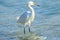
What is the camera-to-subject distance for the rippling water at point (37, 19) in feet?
27.6

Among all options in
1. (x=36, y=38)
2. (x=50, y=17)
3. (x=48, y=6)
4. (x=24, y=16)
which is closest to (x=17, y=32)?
(x=24, y=16)

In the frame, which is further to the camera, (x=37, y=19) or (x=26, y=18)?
(x=37, y=19)

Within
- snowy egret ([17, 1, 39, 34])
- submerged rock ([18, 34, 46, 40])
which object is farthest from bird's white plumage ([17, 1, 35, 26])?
submerged rock ([18, 34, 46, 40])

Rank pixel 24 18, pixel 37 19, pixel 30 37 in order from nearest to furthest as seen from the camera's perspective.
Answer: pixel 30 37, pixel 24 18, pixel 37 19

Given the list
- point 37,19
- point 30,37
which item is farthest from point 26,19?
point 37,19

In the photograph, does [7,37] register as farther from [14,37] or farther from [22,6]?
[22,6]

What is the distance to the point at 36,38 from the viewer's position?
25.4 feet

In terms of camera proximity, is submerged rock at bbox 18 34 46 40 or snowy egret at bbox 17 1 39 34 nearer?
submerged rock at bbox 18 34 46 40

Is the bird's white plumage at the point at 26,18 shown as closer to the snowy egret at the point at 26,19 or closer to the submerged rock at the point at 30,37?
the snowy egret at the point at 26,19

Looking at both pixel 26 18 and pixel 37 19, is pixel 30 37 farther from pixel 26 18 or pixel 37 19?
pixel 37 19

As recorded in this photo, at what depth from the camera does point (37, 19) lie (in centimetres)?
1002

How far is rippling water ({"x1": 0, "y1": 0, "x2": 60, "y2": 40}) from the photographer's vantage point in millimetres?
8414

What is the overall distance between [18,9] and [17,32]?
323 centimetres

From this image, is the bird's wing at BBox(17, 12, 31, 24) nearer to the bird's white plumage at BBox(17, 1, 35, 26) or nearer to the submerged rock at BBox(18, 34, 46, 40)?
the bird's white plumage at BBox(17, 1, 35, 26)
